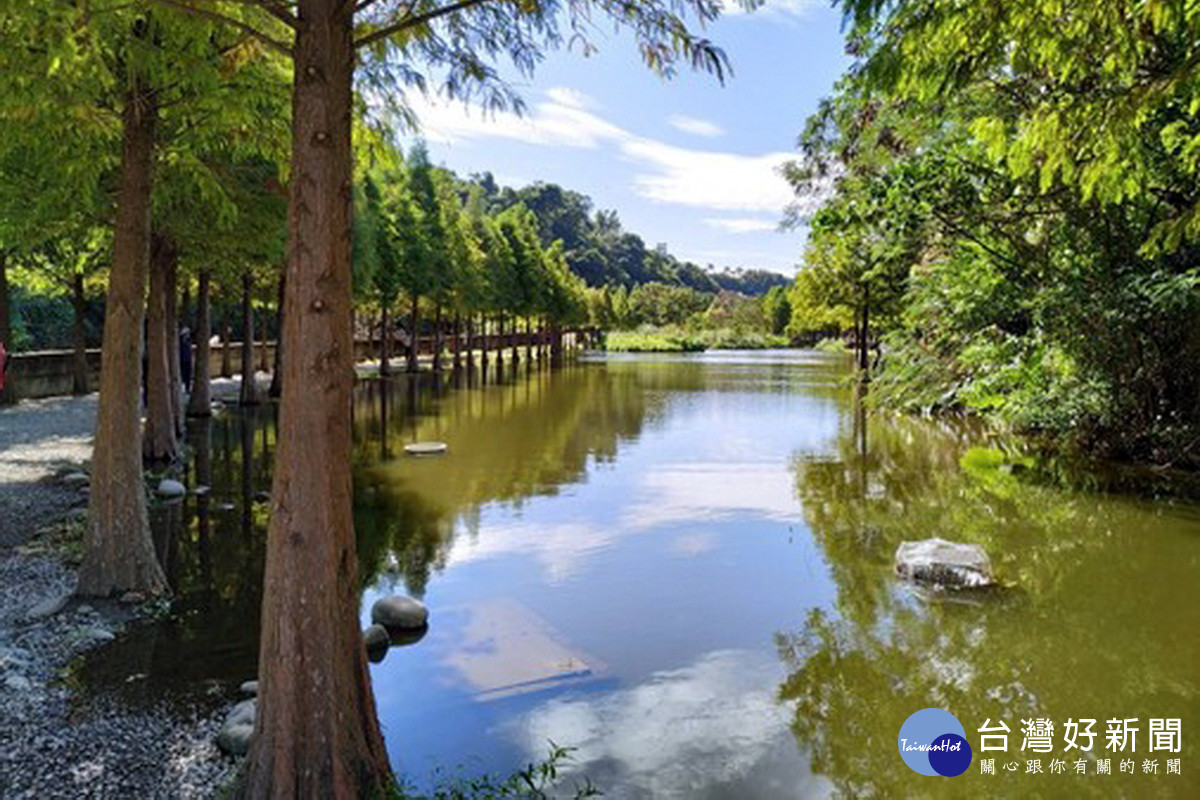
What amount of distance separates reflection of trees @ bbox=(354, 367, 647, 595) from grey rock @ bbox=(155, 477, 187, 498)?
7.66 ft

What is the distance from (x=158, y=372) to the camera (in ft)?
43.9

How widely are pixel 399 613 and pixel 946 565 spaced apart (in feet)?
17.5

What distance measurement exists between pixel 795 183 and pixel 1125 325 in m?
8.32

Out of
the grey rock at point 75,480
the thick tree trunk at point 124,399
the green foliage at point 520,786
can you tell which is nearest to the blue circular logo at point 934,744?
the green foliage at point 520,786

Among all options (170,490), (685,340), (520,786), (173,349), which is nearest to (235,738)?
(520,786)

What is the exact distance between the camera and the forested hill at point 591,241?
102 meters

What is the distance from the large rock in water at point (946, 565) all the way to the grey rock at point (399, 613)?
191 inches

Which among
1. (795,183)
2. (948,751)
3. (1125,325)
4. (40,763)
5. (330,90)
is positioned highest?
(795,183)

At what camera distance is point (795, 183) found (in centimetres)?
1916

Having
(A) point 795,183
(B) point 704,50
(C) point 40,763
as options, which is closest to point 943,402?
(A) point 795,183

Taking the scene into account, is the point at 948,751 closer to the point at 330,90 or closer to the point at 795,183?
the point at 330,90

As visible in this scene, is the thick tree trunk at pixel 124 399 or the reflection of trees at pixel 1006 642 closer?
the reflection of trees at pixel 1006 642

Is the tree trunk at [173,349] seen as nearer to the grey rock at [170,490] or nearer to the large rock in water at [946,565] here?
the grey rock at [170,490]

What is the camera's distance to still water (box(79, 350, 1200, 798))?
5.45 m
